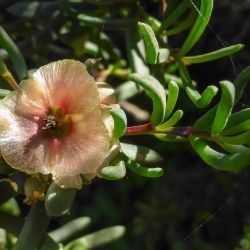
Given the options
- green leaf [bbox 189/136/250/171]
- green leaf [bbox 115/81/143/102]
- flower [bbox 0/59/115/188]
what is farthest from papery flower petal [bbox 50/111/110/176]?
green leaf [bbox 115/81/143/102]

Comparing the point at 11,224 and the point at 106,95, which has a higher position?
the point at 106,95

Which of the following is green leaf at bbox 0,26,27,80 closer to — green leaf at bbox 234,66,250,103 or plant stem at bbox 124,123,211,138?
plant stem at bbox 124,123,211,138

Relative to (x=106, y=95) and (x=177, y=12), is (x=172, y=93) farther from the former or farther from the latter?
(x=177, y=12)

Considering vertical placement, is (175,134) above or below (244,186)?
above

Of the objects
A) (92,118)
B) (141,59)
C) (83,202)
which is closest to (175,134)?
(92,118)

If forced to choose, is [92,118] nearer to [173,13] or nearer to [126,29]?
[173,13]

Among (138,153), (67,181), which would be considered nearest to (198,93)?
(138,153)

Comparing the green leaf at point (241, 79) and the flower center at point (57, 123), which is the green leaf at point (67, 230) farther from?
the green leaf at point (241, 79)
